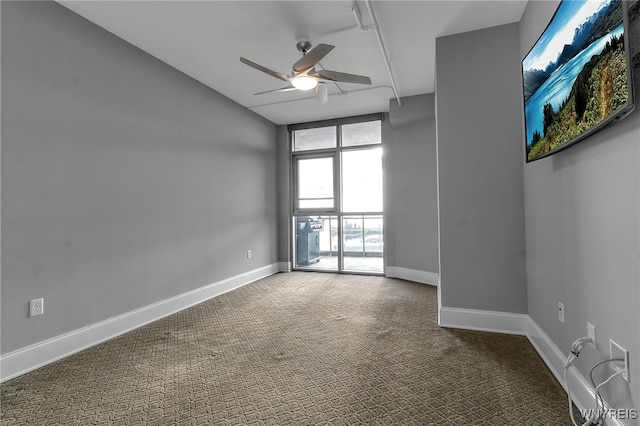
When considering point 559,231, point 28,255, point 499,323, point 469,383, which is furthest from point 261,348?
point 559,231

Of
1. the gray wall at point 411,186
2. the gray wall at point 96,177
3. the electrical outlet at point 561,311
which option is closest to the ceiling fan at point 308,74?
the gray wall at point 96,177

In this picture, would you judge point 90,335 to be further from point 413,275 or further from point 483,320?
point 413,275

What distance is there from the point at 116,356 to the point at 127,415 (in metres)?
0.92

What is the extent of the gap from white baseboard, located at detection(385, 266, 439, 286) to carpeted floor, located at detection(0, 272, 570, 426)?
1576 millimetres

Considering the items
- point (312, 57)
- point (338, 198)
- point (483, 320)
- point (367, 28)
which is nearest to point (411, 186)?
point (338, 198)

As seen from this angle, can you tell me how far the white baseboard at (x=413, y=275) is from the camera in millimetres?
4633

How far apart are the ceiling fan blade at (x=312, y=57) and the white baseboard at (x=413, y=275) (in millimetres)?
3508

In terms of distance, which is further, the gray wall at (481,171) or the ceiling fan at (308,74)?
the gray wall at (481,171)

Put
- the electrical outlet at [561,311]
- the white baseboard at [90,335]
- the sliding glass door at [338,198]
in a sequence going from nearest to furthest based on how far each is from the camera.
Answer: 1. the electrical outlet at [561,311]
2. the white baseboard at [90,335]
3. the sliding glass door at [338,198]

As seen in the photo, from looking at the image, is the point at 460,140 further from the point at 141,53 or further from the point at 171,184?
the point at 141,53

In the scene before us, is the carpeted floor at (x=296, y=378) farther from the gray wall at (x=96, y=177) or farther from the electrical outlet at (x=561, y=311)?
the gray wall at (x=96, y=177)

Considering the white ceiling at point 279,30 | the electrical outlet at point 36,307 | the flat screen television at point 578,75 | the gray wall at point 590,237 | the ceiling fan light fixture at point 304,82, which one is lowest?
the electrical outlet at point 36,307

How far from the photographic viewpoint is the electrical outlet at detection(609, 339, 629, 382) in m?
1.26

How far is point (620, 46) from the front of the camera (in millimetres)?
1160
